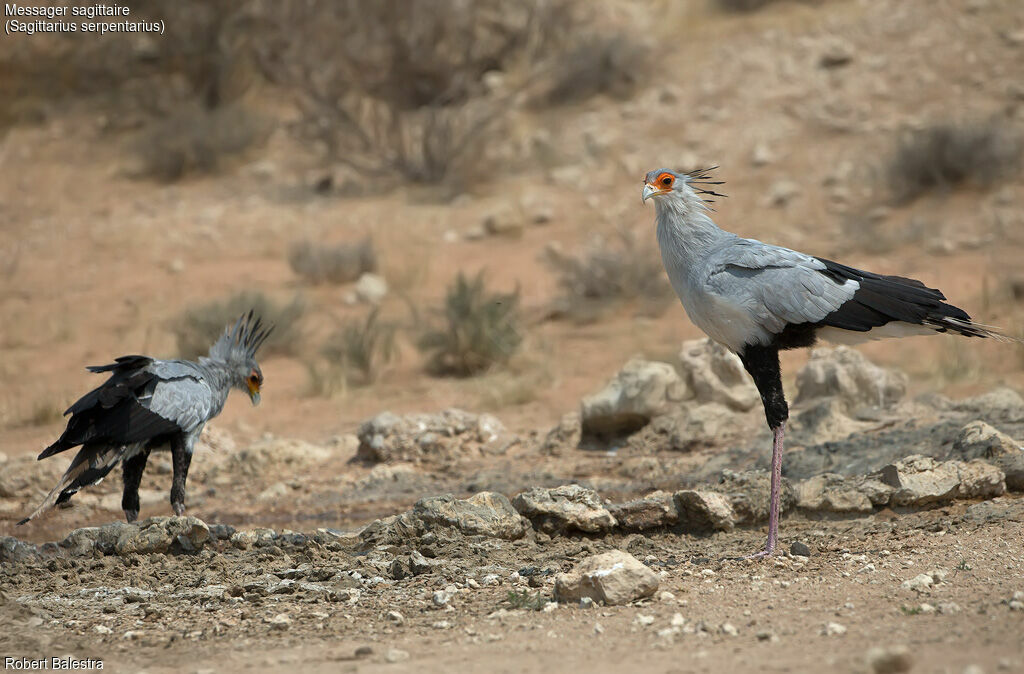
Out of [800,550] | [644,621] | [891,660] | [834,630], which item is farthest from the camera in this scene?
[800,550]

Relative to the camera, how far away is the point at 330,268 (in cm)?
1341

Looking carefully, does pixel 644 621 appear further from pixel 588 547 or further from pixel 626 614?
pixel 588 547

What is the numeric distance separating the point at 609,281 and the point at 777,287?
22.2 feet

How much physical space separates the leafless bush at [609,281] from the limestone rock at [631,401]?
138 inches

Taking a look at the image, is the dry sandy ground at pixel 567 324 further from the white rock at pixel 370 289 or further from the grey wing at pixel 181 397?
the grey wing at pixel 181 397

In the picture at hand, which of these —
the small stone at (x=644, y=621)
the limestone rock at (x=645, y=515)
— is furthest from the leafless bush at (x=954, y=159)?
the small stone at (x=644, y=621)

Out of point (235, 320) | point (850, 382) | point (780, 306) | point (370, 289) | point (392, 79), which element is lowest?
point (850, 382)

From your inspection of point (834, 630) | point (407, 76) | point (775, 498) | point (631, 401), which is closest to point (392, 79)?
point (407, 76)

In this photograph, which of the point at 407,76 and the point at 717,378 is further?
the point at 407,76

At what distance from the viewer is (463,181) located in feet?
52.2

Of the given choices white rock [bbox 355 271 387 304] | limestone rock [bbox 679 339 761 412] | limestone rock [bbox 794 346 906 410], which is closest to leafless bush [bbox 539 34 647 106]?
white rock [bbox 355 271 387 304]

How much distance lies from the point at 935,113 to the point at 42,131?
13.8 meters

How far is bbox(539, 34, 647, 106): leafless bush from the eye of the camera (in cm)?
1738

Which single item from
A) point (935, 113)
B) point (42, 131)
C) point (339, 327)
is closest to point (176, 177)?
point (42, 131)
